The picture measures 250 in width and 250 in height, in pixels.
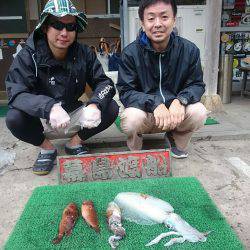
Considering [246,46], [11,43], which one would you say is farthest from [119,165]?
[11,43]

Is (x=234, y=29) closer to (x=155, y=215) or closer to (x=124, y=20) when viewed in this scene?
(x=124, y=20)

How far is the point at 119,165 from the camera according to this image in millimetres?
2961

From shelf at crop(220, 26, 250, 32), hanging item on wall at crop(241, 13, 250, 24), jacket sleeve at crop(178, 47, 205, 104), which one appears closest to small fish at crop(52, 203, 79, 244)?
jacket sleeve at crop(178, 47, 205, 104)

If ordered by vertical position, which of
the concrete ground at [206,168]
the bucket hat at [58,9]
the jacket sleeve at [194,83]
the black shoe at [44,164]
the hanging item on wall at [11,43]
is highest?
the bucket hat at [58,9]

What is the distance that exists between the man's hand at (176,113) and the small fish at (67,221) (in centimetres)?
110

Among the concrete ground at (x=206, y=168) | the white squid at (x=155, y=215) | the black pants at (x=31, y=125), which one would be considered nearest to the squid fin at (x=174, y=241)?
the white squid at (x=155, y=215)

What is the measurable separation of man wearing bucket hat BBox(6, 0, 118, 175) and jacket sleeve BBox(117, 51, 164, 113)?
4.9 inches

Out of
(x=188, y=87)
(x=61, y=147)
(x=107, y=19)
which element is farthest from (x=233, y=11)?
(x=61, y=147)

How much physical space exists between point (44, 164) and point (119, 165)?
0.78 metres

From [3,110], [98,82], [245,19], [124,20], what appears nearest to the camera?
[98,82]

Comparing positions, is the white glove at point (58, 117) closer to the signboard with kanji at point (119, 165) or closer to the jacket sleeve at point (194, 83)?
the signboard with kanji at point (119, 165)

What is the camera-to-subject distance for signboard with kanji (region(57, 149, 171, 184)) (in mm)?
2934

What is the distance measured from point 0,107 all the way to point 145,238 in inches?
179

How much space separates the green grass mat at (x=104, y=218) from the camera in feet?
6.72
